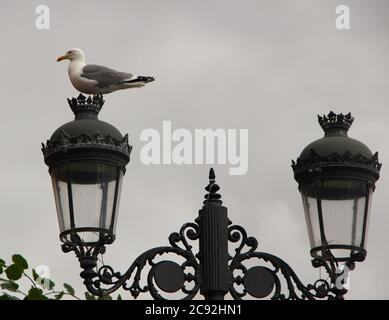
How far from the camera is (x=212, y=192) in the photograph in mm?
14844

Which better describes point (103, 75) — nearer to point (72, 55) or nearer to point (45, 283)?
point (72, 55)

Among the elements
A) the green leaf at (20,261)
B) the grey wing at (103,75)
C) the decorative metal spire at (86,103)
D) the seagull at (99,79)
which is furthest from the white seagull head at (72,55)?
the green leaf at (20,261)

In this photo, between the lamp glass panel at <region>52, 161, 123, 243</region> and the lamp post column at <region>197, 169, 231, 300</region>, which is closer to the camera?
the lamp post column at <region>197, 169, 231, 300</region>

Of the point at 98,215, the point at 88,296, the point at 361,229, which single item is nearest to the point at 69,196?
the point at 98,215

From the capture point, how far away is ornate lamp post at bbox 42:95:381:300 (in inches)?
565

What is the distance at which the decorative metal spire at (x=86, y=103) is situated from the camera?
49.5ft

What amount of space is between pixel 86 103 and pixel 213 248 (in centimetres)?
168

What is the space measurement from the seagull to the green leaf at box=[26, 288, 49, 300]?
2.30 meters

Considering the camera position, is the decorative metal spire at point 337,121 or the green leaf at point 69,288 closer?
the green leaf at point 69,288

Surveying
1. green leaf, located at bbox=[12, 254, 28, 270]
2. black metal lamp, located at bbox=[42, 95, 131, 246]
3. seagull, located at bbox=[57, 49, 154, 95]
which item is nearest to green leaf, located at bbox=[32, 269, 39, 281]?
green leaf, located at bbox=[12, 254, 28, 270]

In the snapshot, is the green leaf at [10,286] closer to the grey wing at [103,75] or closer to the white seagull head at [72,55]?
the grey wing at [103,75]

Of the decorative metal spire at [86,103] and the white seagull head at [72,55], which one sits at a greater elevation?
the white seagull head at [72,55]

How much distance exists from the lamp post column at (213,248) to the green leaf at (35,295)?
1251 millimetres

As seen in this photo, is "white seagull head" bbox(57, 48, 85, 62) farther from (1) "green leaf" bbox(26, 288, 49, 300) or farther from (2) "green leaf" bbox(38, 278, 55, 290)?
(1) "green leaf" bbox(26, 288, 49, 300)
